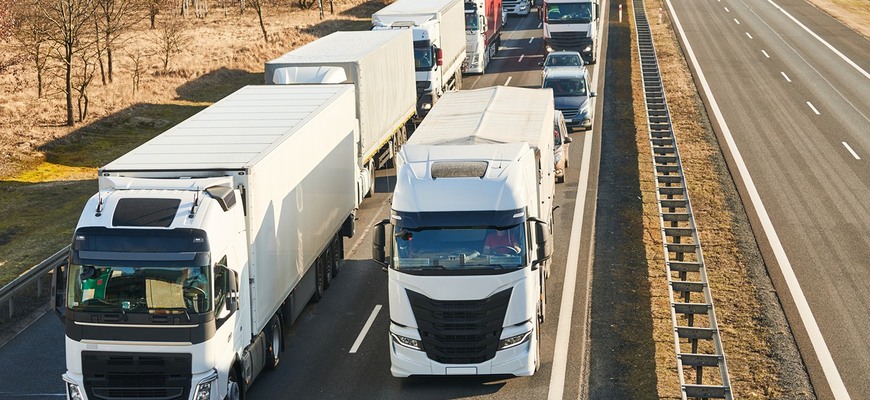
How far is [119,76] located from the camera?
44.2 m

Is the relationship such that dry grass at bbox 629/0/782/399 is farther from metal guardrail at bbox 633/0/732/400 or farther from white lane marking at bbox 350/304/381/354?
white lane marking at bbox 350/304/381/354

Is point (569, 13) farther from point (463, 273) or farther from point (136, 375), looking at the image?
point (136, 375)

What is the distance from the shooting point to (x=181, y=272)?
44.0ft

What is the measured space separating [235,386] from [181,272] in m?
2.01

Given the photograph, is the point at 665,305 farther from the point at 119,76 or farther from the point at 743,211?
the point at 119,76

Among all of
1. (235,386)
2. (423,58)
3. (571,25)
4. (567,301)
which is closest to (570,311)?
(567,301)

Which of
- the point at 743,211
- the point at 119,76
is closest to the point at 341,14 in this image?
the point at 119,76

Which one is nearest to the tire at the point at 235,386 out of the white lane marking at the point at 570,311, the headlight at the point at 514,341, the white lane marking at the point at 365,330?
the white lane marking at the point at 365,330

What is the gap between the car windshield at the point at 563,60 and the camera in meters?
40.1

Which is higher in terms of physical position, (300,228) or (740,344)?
(300,228)

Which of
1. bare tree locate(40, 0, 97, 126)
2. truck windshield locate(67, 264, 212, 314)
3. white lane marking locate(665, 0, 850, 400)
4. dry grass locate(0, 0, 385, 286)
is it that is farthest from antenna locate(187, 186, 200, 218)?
bare tree locate(40, 0, 97, 126)

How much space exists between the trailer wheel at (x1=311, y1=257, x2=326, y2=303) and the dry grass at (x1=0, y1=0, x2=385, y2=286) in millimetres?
6507

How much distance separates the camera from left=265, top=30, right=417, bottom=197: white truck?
2519cm

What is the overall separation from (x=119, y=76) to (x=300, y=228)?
2902cm
